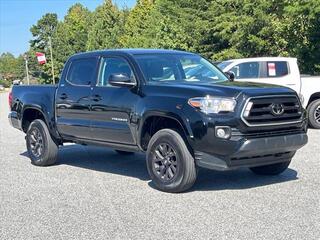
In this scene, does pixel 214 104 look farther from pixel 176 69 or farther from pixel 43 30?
pixel 43 30

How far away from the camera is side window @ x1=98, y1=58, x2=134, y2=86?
309 inches

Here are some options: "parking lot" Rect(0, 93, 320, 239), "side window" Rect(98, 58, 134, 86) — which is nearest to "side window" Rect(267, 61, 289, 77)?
"parking lot" Rect(0, 93, 320, 239)

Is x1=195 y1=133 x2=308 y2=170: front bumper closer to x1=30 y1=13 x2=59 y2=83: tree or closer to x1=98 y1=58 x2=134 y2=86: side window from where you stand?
x1=98 y1=58 x2=134 y2=86: side window

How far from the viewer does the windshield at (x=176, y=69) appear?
24.9ft

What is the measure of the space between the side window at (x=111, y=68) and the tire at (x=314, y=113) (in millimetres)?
7071

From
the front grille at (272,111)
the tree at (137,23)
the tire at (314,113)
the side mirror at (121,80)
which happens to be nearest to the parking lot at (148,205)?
the front grille at (272,111)

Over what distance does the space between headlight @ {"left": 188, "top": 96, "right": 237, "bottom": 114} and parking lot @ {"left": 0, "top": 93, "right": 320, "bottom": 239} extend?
1.09 m

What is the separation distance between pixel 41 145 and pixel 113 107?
235 cm

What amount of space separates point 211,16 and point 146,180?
1148 inches

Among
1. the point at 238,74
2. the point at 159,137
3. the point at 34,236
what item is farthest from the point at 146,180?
the point at 238,74

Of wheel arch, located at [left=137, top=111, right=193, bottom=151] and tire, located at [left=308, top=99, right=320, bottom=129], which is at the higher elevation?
wheel arch, located at [left=137, top=111, right=193, bottom=151]

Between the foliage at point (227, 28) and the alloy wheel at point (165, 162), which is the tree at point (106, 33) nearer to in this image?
the foliage at point (227, 28)

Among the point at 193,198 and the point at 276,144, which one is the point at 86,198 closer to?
the point at 193,198

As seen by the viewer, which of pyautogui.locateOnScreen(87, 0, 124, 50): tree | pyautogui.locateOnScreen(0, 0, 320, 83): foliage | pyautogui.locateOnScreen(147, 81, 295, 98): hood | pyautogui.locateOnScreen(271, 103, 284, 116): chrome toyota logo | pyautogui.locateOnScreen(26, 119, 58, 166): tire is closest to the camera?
pyautogui.locateOnScreen(147, 81, 295, 98): hood
